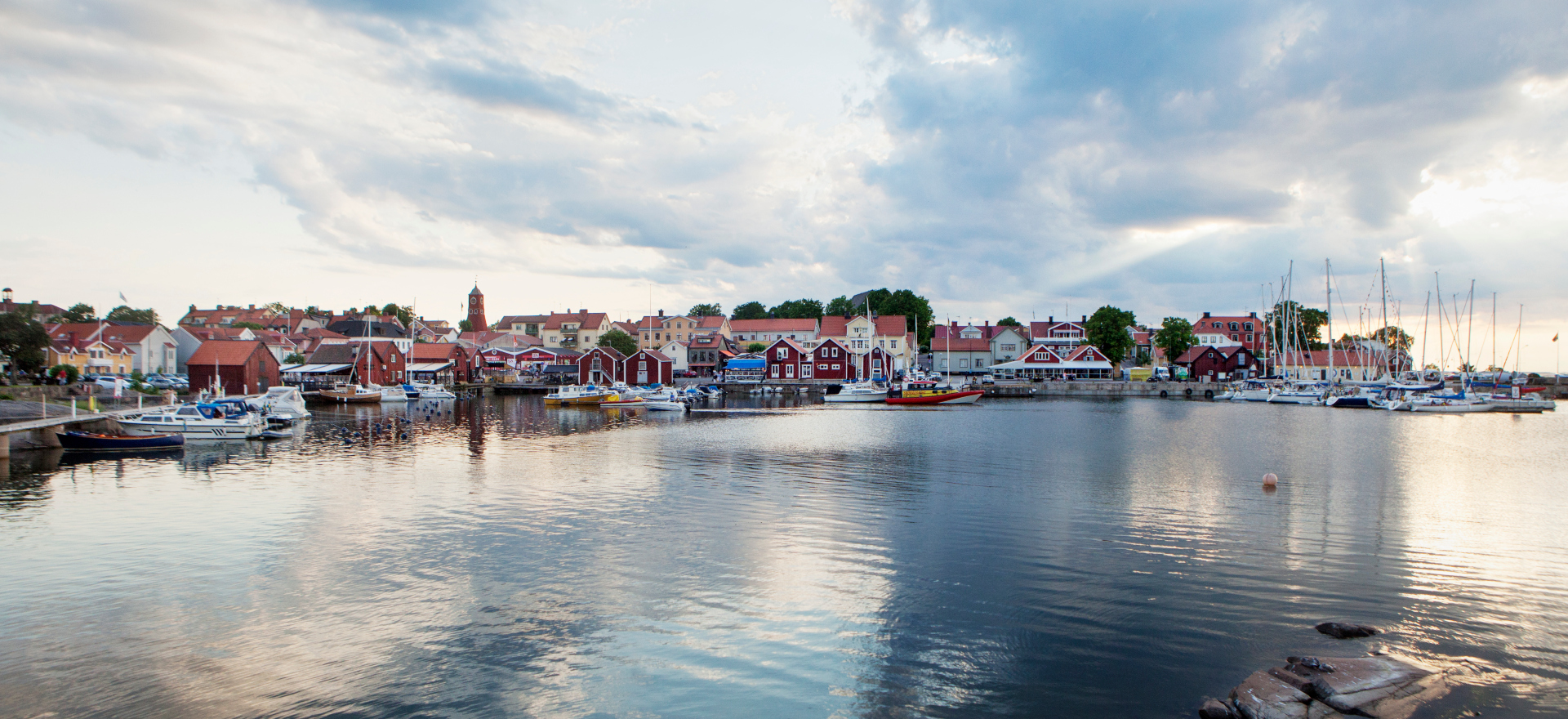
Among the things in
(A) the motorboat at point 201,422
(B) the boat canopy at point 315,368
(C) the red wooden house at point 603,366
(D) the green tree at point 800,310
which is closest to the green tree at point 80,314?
(B) the boat canopy at point 315,368

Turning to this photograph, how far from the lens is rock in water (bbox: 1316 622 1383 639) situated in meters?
9.59

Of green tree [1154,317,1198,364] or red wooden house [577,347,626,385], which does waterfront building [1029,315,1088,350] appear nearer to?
green tree [1154,317,1198,364]

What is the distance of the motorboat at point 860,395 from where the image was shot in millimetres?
66375

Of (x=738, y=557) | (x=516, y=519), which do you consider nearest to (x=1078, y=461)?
(x=738, y=557)

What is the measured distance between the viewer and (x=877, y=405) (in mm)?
62812

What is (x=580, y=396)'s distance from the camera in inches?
2397

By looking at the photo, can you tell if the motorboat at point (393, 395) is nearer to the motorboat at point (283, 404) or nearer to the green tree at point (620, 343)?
the motorboat at point (283, 404)

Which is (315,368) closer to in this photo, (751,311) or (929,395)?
(929,395)

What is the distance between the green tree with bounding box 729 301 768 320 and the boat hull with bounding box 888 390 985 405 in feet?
234

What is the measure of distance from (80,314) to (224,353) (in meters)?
48.3

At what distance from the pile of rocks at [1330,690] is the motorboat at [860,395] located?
2223 inches

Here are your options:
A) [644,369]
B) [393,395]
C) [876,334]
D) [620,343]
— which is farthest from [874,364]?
[393,395]

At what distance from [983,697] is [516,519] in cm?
1186

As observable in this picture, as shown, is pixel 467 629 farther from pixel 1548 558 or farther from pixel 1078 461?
pixel 1078 461
